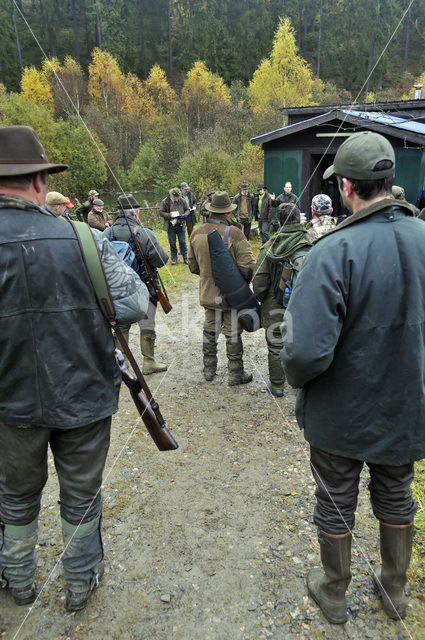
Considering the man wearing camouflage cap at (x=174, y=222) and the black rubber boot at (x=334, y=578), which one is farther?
the man wearing camouflage cap at (x=174, y=222)

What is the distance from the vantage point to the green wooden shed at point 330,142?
10.8 m

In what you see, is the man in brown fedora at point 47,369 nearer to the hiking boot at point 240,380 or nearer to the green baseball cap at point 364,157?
the green baseball cap at point 364,157

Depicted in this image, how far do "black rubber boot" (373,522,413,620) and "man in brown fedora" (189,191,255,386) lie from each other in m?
2.85

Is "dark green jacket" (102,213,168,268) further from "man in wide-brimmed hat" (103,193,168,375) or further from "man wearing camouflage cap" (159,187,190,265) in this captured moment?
"man wearing camouflage cap" (159,187,190,265)

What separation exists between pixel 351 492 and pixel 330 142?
38.0 feet

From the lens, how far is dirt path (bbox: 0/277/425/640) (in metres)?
2.13

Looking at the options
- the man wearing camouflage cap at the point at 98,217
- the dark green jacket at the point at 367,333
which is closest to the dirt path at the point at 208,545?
the dark green jacket at the point at 367,333

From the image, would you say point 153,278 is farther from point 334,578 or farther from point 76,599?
point 334,578

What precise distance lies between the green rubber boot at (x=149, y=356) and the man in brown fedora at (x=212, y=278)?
0.69 m

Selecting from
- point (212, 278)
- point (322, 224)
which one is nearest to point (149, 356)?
point (212, 278)

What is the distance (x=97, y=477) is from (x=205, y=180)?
81.2ft

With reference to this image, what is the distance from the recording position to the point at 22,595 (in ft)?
7.29

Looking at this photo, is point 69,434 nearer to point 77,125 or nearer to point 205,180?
point 205,180

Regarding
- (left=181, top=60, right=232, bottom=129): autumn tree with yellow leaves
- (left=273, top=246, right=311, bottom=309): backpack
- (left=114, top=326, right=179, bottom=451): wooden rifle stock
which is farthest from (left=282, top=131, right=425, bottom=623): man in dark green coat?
(left=181, top=60, right=232, bottom=129): autumn tree with yellow leaves
